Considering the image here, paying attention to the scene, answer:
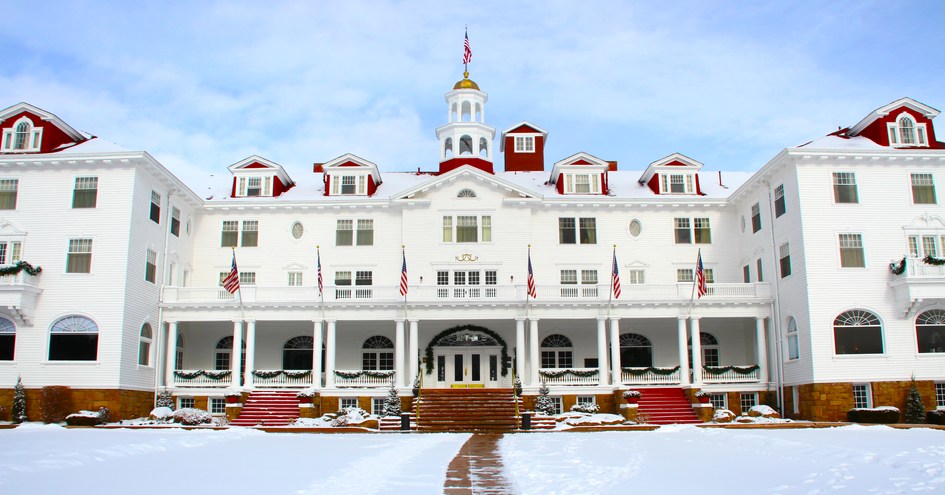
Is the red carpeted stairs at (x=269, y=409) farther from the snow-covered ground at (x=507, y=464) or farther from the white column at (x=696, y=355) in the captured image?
the white column at (x=696, y=355)

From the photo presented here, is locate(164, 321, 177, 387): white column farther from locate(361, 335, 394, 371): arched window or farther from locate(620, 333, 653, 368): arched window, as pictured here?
locate(620, 333, 653, 368): arched window

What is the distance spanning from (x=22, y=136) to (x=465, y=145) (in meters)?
22.4

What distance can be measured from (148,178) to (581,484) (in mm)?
28286

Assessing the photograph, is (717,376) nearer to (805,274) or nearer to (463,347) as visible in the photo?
(805,274)

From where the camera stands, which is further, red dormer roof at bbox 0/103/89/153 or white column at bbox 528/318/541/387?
white column at bbox 528/318/541/387

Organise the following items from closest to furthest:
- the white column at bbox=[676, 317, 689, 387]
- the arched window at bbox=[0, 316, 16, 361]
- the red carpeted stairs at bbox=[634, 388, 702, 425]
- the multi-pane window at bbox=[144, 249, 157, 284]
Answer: the arched window at bbox=[0, 316, 16, 361] < the red carpeted stairs at bbox=[634, 388, 702, 425] < the multi-pane window at bbox=[144, 249, 157, 284] < the white column at bbox=[676, 317, 689, 387]

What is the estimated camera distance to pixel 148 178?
36.1m

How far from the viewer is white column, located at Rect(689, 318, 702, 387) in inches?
1416

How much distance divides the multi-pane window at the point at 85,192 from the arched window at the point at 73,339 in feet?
15.8

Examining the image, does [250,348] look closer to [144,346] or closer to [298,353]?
[298,353]

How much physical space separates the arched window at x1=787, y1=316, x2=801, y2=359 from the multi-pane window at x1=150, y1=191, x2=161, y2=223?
2825 centimetres

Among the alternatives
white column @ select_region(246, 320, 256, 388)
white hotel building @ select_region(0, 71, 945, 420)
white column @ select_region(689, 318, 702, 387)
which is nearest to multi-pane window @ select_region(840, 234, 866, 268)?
white hotel building @ select_region(0, 71, 945, 420)

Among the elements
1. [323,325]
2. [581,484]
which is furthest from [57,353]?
[581,484]

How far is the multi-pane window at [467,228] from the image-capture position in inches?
1593
